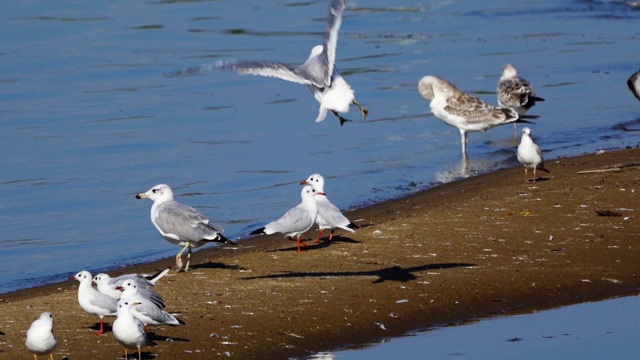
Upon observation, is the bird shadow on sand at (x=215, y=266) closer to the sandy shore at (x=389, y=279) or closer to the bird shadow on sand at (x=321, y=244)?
the sandy shore at (x=389, y=279)

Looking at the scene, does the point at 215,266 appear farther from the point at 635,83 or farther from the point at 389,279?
the point at 635,83

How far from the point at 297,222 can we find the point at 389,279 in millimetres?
1605

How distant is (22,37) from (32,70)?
4517 millimetres

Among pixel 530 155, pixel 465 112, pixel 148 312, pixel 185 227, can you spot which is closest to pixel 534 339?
pixel 148 312

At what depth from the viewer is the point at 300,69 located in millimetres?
11688

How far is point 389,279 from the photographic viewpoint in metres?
10.2

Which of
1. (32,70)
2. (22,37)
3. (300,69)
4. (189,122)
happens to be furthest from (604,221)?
(22,37)

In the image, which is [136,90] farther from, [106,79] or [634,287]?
[634,287]

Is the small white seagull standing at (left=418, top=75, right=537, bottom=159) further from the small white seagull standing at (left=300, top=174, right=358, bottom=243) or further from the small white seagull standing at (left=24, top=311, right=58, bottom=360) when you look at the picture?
the small white seagull standing at (left=24, top=311, right=58, bottom=360)

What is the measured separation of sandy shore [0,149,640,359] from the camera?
889 centimetres

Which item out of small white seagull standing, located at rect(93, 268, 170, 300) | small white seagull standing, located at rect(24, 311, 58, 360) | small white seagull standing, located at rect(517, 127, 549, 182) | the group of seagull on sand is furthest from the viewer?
small white seagull standing, located at rect(517, 127, 549, 182)

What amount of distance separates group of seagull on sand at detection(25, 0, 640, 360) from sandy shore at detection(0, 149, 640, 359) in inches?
8.8

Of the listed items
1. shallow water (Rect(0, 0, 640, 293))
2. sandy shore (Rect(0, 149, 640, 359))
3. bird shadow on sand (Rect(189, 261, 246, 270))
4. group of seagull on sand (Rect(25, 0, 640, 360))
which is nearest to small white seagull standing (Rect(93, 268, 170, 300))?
group of seagull on sand (Rect(25, 0, 640, 360))

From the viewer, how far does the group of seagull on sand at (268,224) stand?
8.09 meters
